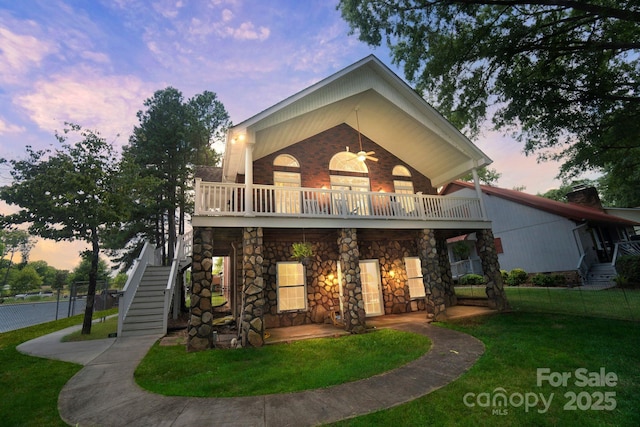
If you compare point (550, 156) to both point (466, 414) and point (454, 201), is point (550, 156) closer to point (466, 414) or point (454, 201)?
point (454, 201)

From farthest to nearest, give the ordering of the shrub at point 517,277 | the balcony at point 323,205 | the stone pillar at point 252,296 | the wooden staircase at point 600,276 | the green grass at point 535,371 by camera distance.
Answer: the shrub at point 517,277 → the wooden staircase at point 600,276 → the balcony at point 323,205 → the stone pillar at point 252,296 → the green grass at point 535,371

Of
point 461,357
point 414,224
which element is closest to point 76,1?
point 414,224

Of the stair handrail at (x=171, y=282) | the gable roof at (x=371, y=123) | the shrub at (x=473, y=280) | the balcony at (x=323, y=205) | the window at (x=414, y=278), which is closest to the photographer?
the balcony at (x=323, y=205)

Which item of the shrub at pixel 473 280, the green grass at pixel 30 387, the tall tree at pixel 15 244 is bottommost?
the green grass at pixel 30 387

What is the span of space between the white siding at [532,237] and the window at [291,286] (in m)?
15.7

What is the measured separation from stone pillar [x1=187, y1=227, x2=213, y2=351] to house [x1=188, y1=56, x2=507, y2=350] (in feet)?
0.09

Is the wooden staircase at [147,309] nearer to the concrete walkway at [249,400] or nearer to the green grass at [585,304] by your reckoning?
the concrete walkway at [249,400]

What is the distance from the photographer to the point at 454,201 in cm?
1130

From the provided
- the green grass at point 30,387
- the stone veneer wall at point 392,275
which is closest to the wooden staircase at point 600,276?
the stone veneer wall at point 392,275

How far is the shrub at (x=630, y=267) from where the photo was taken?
40.9ft

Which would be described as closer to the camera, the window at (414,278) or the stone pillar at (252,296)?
the stone pillar at (252,296)

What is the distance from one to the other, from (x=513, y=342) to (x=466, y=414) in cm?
384

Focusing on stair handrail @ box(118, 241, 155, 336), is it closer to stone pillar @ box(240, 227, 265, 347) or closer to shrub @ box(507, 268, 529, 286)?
stone pillar @ box(240, 227, 265, 347)

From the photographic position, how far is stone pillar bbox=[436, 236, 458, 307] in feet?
40.7
